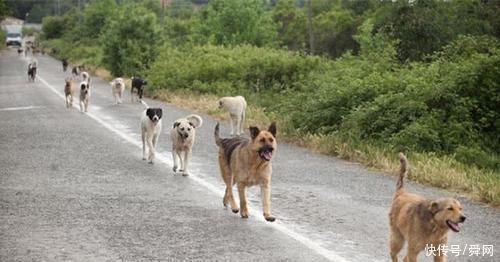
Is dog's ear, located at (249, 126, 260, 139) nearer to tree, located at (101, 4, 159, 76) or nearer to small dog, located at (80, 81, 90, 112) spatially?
small dog, located at (80, 81, 90, 112)

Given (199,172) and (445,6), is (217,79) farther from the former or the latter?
(199,172)

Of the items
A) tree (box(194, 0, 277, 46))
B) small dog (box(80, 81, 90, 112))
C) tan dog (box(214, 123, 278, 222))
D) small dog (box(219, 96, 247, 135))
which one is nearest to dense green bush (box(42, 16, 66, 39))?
tree (box(194, 0, 277, 46))

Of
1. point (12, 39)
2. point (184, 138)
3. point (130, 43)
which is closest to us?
point (184, 138)

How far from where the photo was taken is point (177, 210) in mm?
9891

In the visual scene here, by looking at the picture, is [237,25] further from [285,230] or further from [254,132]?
[285,230]

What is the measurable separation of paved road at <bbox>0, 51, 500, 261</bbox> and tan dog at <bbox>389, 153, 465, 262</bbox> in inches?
26.6

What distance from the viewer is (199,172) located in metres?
13.0

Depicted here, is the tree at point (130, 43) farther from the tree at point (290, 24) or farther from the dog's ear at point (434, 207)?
the dog's ear at point (434, 207)

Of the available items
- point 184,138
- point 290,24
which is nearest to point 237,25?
point 290,24

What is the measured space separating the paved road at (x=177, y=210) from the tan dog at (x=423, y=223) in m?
0.68

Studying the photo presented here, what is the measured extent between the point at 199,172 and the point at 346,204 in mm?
3458

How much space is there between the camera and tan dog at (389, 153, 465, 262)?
6191 mm

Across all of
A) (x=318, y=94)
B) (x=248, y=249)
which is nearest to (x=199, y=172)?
(x=248, y=249)

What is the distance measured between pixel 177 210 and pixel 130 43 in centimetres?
3697
